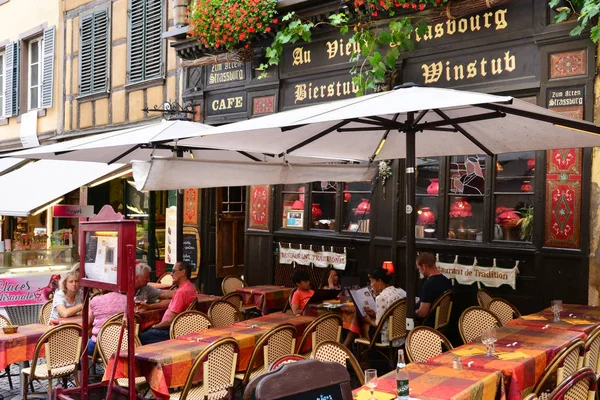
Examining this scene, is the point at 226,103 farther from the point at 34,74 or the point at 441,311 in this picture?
the point at 34,74

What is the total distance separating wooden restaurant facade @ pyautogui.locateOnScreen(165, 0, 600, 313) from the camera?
7777 millimetres

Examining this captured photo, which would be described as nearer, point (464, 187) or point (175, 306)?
point (175, 306)

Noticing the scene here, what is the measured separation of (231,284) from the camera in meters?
10.3

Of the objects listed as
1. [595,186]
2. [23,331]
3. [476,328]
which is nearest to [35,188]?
[23,331]

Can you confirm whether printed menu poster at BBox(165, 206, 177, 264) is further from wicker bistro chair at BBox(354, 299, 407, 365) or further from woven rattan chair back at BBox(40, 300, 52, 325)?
wicker bistro chair at BBox(354, 299, 407, 365)

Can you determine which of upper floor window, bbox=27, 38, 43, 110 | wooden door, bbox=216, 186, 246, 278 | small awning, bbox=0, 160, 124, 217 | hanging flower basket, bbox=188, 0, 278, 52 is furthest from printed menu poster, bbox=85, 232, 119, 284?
upper floor window, bbox=27, 38, 43, 110

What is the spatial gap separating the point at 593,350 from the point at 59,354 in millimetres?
4909

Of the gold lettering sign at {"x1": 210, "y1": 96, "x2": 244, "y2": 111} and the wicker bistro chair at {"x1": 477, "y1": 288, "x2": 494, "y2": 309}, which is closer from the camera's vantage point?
the wicker bistro chair at {"x1": 477, "y1": 288, "x2": 494, "y2": 309}

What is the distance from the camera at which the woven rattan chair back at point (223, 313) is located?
7578mm

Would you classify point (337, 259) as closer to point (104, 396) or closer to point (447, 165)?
point (447, 165)

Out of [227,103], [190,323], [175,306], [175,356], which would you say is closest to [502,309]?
[190,323]

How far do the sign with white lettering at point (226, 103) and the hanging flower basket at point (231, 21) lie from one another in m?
0.88

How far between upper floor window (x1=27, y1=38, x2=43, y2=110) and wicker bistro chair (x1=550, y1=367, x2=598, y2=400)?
1689cm

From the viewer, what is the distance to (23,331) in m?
7.04
